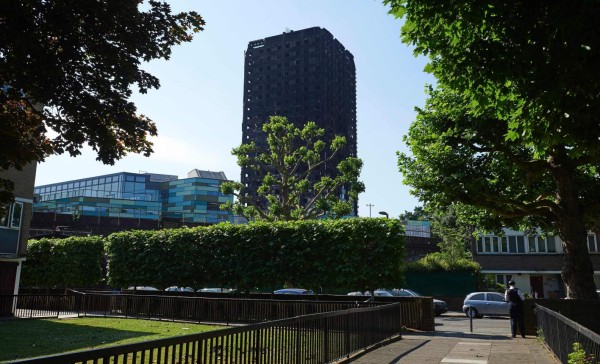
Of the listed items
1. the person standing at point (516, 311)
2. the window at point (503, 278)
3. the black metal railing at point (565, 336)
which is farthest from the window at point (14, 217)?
the window at point (503, 278)

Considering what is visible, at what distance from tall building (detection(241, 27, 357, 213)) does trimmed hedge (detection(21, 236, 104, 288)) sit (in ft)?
318

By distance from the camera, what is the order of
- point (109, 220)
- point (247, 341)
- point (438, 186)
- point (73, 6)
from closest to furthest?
1. point (247, 341)
2. point (73, 6)
3. point (438, 186)
4. point (109, 220)

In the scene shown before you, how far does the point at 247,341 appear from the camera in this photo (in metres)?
7.06

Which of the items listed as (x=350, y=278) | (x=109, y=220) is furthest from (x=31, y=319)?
(x=109, y=220)

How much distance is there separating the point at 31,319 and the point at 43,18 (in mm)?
19804

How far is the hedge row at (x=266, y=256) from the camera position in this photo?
20875 millimetres

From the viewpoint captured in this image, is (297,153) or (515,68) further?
(297,153)

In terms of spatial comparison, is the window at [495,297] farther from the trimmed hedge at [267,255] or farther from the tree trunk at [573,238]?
the tree trunk at [573,238]

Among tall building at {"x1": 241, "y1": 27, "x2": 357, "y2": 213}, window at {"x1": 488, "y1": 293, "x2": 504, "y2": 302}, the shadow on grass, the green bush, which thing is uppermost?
tall building at {"x1": 241, "y1": 27, "x2": 357, "y2": 213}

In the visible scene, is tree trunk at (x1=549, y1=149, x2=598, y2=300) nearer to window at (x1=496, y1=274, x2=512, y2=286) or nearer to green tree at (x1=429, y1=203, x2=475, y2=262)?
green tree at (x1=429, y1=203, x2=475, y2=262)

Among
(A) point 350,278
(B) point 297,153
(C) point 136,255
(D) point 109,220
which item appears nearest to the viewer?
(A) point 350,278

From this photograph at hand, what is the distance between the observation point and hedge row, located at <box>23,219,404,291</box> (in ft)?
68.5

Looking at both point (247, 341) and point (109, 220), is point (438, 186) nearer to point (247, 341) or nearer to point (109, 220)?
point (247, 341)

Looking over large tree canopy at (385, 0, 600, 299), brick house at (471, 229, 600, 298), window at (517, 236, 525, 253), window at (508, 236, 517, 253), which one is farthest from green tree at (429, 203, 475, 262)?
large tree canopy at (385, 0, 600, 299)
